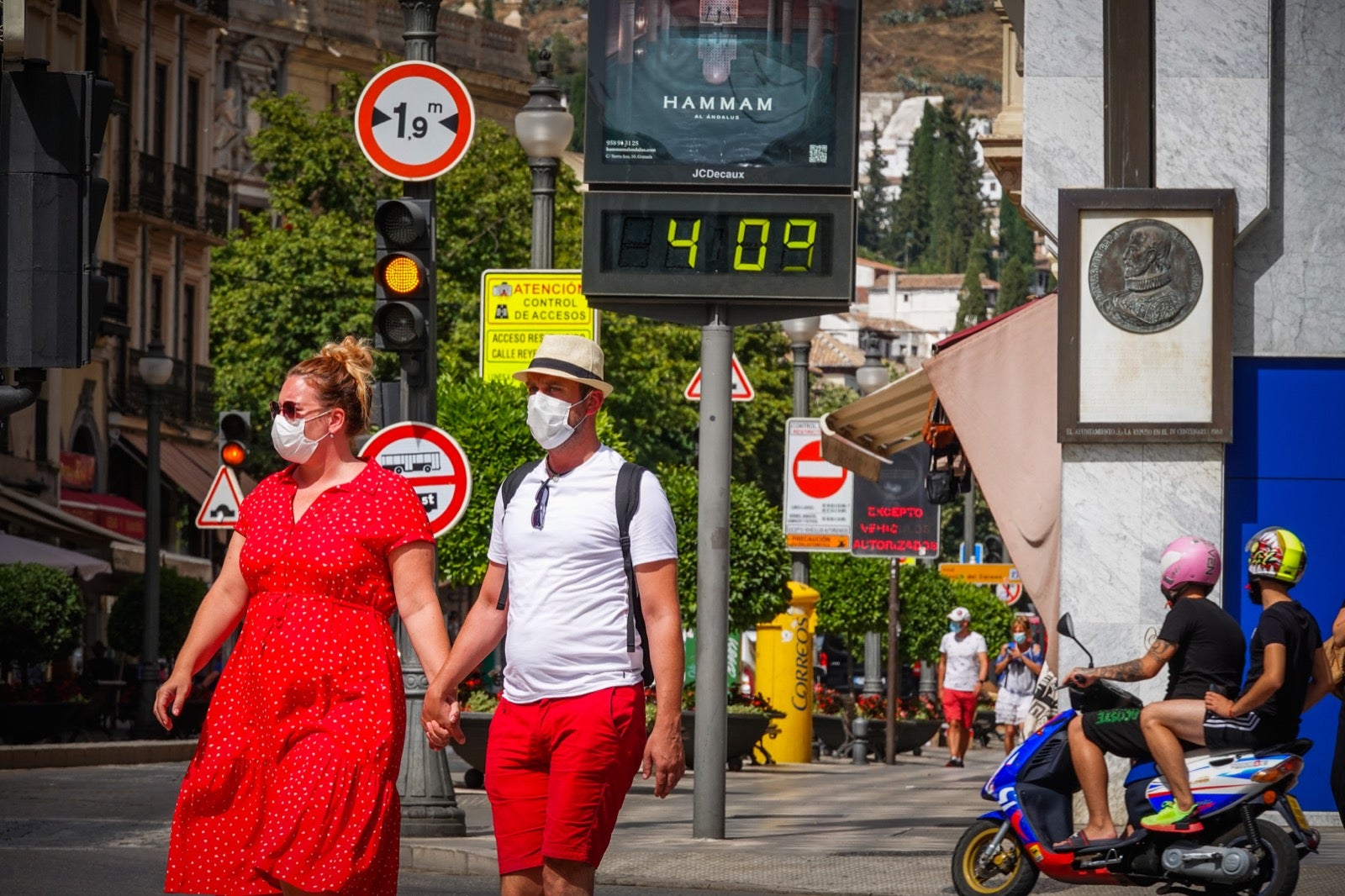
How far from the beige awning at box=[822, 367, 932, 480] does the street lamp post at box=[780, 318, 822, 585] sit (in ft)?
24.7

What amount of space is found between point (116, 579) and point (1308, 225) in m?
29.2

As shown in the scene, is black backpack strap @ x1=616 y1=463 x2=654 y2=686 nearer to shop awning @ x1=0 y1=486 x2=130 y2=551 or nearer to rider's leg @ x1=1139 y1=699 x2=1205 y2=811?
rider's leg @ x1=1139 y1=699 x2=1205 y2=811

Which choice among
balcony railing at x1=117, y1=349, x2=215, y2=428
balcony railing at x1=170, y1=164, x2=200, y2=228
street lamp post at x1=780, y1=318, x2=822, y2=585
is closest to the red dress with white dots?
street lamp post at x1=780, y1=318, x2=822, y2=585

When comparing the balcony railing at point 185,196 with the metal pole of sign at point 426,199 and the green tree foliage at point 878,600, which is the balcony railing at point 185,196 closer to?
the green tree foliage at point 878,600

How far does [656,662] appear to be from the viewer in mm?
7348

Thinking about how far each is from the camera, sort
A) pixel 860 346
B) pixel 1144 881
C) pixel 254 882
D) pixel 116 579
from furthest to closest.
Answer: pixel 860 346, pixel 116 579, pixel 1144 881, pixel 254 882

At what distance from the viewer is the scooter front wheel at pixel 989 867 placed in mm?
11023

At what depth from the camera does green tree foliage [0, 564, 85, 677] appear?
24469 millimetres

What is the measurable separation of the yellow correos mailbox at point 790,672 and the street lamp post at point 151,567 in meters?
7.02

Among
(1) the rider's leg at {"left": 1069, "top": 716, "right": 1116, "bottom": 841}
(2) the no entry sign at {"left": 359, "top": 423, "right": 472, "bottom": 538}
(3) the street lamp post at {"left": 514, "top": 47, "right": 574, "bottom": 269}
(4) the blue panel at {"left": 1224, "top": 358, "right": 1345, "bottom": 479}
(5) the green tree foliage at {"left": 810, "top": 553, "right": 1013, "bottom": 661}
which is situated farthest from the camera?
(5) the green tree foliage at {"left": 810, "top": 553, "right": 1013, "bottom": 661}

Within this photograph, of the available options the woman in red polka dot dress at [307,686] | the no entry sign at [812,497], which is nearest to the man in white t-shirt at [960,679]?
the no entry sign at [812,497]

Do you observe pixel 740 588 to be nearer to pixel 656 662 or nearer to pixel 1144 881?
pixel 1144 881

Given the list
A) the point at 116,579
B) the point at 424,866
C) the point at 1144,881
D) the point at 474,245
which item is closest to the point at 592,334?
the point at 424,866

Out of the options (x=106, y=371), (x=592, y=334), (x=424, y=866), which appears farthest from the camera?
(x=106, y=371)
